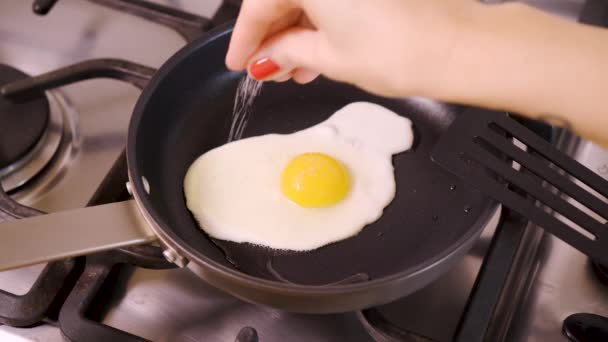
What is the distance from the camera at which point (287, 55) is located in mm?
648

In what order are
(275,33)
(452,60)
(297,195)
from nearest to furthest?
(452,60)
(275,33)
(297,195)

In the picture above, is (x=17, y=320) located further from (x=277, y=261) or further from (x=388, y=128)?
(x=388, y=128)

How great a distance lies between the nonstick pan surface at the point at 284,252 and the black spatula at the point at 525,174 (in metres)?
0.03

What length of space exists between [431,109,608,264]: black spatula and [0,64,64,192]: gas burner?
20.0 inches

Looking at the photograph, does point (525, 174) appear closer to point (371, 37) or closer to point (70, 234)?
point (371, 37)

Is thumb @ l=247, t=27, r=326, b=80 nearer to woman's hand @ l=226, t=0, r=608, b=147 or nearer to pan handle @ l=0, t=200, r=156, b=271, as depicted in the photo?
woman's hand @ l=226, t=0, r=608, b=147

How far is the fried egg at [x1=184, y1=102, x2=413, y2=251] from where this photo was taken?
750 mm

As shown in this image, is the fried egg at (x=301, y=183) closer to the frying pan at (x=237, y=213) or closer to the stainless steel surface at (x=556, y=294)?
the frying pan at (x=237, y=213)

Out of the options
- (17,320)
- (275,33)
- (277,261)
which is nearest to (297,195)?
(277,261)

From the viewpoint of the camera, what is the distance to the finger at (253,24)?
2.03 ft

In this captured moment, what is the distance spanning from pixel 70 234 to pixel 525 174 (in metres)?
0.49

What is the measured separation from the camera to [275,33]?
66 cm

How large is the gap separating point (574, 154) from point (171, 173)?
52cm

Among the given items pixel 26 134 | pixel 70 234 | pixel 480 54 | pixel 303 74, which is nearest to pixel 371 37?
pixel 480 54
